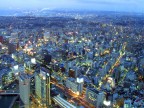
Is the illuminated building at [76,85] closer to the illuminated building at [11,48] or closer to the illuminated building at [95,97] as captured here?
the illuminated building at [95,97]

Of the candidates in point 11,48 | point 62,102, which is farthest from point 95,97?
point 11,48

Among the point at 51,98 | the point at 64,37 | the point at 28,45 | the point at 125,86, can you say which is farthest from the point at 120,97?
the point at 64,37

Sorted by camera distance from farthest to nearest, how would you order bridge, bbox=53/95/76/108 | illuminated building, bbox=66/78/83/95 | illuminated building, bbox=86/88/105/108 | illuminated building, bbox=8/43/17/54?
illuminated building, bbox=8/43/17/54 < illuminated building, bbox=66/78/83/95 < illuminated building, bbox=86/88/105/108 < bridge, bbox=53/95/76/108

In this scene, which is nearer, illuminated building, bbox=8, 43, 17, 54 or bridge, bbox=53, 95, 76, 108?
bridge, bbox=53, 95, 76, 108

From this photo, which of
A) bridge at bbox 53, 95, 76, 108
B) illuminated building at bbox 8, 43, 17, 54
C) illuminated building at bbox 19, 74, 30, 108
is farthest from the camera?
illuminated building at bbox 8, 43, 17, 54

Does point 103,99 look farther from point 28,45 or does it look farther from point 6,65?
point 28,45

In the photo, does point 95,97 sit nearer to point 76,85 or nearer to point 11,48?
point 76,85

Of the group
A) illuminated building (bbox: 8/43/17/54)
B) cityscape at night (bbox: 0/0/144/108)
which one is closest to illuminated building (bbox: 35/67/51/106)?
cityscape at night (bbox: 0/0/144/108)

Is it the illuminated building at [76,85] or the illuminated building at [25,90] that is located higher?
the illuminated building at [25,90]

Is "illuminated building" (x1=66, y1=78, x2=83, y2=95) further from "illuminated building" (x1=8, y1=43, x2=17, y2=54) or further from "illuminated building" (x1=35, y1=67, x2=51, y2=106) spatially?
"illuminated building" (x1=8, y1=43, x2=17, y2=54)

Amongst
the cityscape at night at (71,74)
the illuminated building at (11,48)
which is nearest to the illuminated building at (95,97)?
the cityscape at night at (71,74)

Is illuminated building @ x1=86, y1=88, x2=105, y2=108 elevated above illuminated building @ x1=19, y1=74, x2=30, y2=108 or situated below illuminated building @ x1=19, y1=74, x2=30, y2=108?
below
